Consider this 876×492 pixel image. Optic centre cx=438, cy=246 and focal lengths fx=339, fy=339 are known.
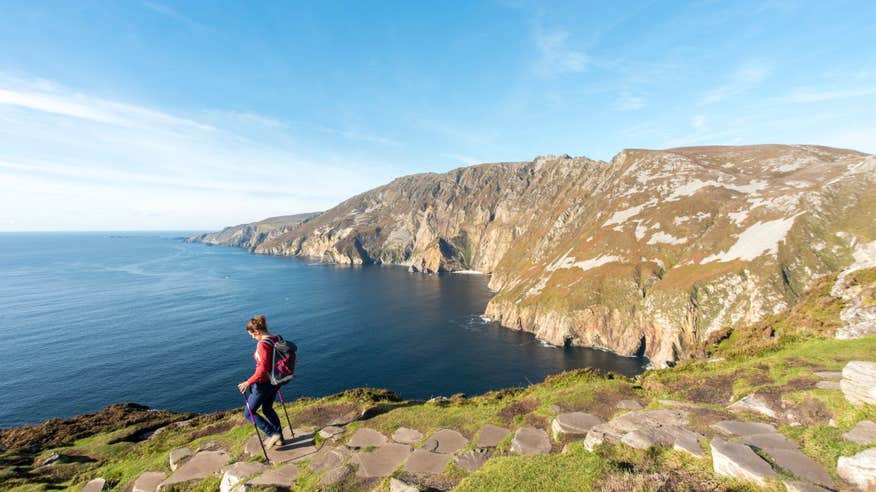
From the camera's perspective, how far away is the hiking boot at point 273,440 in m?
11.3

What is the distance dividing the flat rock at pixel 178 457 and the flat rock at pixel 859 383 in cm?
2125

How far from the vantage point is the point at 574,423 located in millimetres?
11789

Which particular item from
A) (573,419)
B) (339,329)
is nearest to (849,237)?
(573,419)

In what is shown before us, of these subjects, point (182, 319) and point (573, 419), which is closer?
point (573, 419)

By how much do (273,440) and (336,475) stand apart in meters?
3.31

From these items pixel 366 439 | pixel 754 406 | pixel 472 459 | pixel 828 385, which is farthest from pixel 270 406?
pixel 828 385

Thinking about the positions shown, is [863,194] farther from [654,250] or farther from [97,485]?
[97,485]

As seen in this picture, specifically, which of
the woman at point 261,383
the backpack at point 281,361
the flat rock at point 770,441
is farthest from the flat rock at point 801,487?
the woman at point 261,383

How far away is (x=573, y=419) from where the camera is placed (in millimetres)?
12086

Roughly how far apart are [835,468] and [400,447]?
1052 centimetres

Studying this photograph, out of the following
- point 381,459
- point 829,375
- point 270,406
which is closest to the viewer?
point 381,459

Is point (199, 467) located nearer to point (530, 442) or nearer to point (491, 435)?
point (491, 435)

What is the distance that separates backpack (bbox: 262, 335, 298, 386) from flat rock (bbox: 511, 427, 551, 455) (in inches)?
288

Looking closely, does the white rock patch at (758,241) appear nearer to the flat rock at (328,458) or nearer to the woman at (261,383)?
the flat rock at (328,458)
